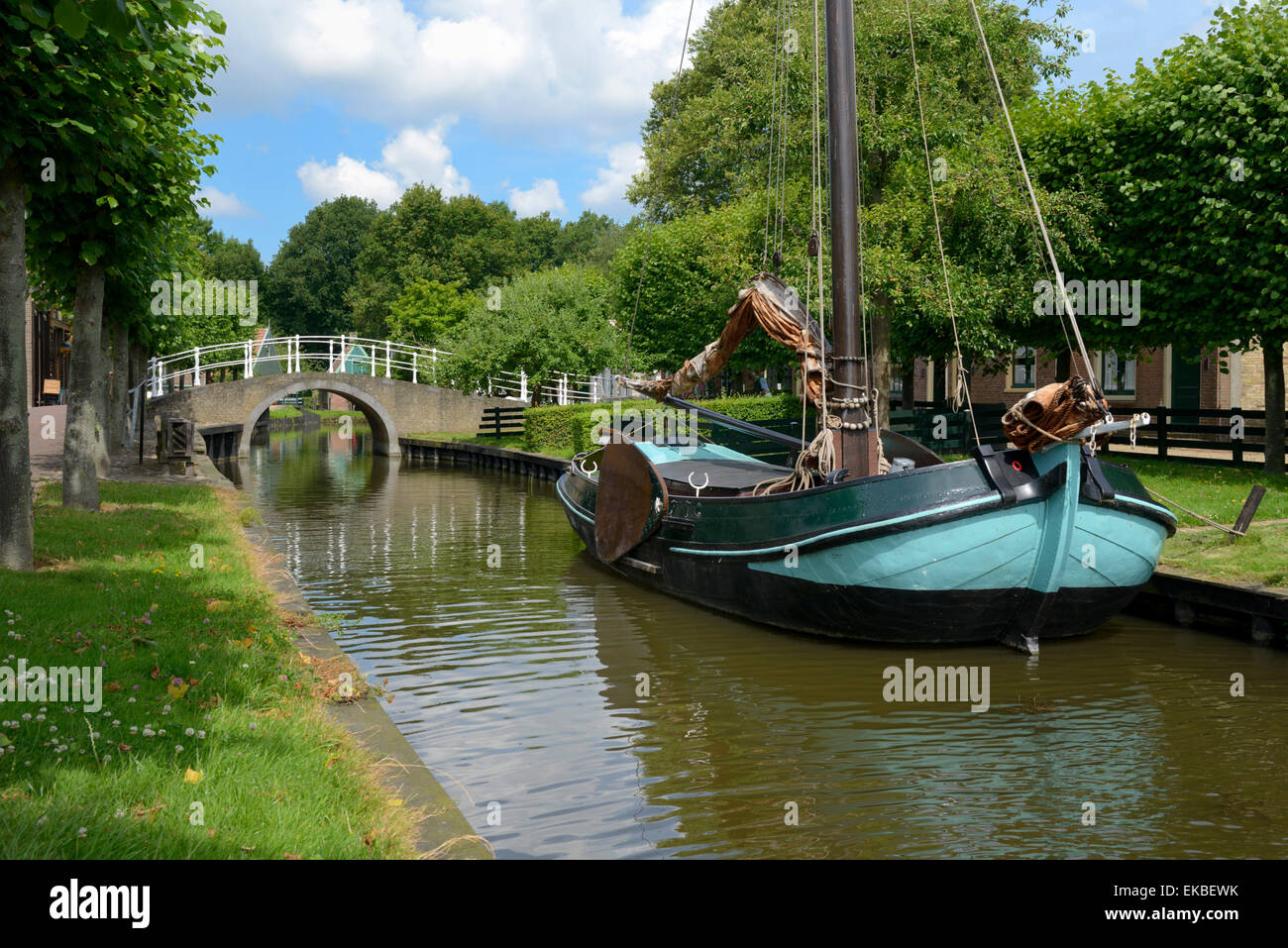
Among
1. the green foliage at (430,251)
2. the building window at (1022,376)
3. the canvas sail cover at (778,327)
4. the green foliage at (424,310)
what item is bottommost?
the canvas sail cover at (778,327)

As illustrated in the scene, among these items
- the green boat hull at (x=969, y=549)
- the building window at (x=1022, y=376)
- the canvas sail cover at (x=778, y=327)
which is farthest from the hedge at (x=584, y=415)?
the green boat hull at (x=969, y=549)

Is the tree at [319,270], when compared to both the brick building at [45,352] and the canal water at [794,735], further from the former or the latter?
the canal water at [794,735]

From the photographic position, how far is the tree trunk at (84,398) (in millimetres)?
12531

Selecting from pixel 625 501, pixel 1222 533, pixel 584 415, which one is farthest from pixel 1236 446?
pixel 584 415

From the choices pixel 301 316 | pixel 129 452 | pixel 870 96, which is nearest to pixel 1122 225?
pixel 870 96

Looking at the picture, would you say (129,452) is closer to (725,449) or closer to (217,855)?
(725,449)

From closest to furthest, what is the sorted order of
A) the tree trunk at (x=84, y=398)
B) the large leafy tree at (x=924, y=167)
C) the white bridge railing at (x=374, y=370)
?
the tree trunk at (x=84, y=398) < the large leafy tree at (x=924, y=167) < the white bridge railing at (x=374, y=370)

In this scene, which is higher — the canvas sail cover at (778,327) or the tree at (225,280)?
the tree at (225,280)

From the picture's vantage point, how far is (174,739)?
5.08 meters

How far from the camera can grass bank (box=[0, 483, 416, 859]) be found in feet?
13.2

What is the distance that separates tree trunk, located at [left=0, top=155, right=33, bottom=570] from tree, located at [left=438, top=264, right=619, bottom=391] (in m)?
26.9

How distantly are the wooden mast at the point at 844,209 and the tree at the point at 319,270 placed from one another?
75128 mm

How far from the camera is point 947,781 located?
6.64 meters

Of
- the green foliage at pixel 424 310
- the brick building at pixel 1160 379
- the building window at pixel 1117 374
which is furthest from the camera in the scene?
the green foliage at pixel 424 310
